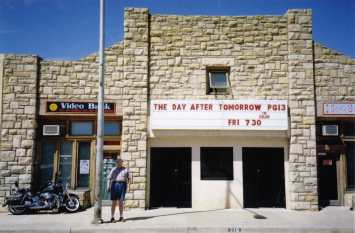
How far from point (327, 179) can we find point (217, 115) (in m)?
4.85

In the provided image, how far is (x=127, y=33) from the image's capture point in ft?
41.4

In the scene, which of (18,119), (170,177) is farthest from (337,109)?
(18,119)

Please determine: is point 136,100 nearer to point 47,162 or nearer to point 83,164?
point 83,164

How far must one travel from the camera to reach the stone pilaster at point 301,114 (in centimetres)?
1198

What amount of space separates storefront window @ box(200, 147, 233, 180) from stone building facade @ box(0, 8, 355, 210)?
0.20 meters

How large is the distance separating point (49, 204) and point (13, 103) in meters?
3.85

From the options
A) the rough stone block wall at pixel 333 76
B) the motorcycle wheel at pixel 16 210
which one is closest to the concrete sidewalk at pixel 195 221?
the motorcycle wheel at pixel 16 210

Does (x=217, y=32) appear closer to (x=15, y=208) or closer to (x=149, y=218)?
(x=149, y=218)

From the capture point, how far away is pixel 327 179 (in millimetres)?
12773

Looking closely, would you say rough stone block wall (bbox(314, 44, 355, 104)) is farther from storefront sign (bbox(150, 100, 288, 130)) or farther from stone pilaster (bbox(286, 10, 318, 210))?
storefront sign (bbox(150, 100, 288, 130))

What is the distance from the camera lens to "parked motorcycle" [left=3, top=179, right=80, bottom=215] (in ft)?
36.8

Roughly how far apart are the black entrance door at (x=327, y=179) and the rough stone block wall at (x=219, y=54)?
9.88 ft

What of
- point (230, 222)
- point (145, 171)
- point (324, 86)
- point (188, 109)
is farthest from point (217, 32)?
point (230, 222)

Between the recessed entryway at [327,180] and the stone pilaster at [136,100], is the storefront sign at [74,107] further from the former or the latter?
the recessed entryway at [327,180]
